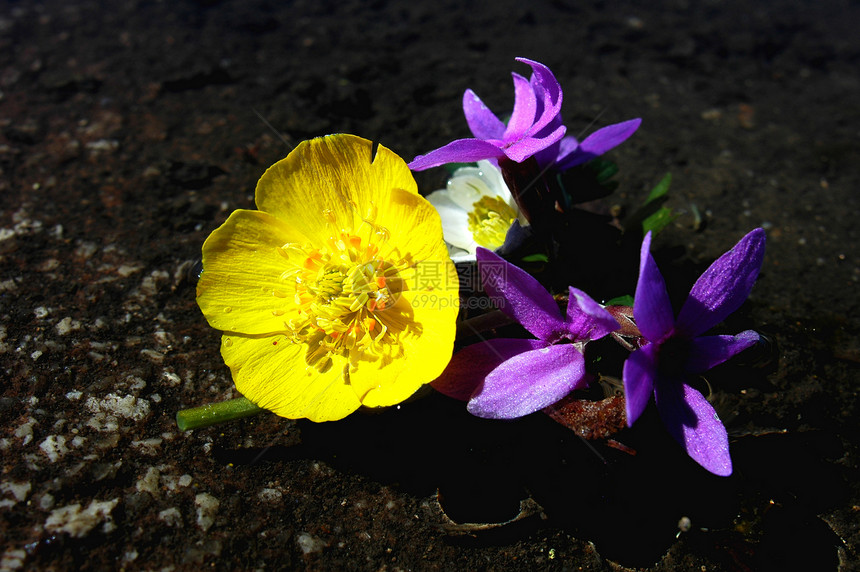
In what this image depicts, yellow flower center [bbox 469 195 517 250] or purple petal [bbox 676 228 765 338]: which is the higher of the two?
purple petal [bbox 676 228 765 338]

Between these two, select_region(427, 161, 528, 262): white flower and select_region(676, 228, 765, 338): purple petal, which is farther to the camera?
select_region(427, 161, 528, 262): white flower

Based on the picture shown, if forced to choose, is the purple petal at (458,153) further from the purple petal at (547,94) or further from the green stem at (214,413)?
the green stem at (214,413)

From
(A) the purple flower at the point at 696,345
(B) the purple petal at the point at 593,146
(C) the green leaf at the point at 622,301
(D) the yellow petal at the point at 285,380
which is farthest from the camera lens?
(B) the purple petal at the point at 593,146

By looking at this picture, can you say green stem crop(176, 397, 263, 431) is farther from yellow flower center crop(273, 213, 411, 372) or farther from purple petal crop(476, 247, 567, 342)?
purple petal crop(476, 247, 567, 342)

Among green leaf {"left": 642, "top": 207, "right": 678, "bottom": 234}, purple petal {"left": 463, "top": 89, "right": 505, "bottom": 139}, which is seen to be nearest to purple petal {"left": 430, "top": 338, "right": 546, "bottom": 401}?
purple petal {"left": 463, "top": 89, "right": 505, "bottom": 139}

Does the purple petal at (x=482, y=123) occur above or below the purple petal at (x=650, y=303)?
above

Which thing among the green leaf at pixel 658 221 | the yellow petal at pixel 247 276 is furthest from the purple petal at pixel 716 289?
the yellow petal at pixel 247 276
